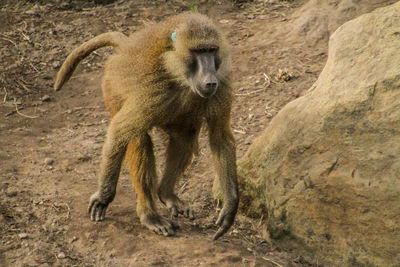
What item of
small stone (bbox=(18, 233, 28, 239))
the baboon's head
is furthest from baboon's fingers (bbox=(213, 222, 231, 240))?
small stone (bbox=(18, 233, 28, 239))

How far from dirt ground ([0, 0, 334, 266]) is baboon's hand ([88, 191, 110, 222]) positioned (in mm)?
73

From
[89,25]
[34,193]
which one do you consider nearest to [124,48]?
[34,193]

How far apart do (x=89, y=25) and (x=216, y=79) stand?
5208 mm

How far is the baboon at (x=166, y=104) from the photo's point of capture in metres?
4.16

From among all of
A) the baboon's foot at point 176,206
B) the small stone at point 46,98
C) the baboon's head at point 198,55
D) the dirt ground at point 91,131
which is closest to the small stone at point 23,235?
the dirt ground at point 91,131

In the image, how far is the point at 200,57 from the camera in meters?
4.12

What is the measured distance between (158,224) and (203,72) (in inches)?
59.9

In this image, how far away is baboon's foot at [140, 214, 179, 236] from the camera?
15.4 ft

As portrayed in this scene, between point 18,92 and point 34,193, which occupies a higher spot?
point 18,92

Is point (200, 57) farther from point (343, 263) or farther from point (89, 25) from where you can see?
point (89, 25)

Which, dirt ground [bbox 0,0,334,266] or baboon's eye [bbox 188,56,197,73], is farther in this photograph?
dirt ground [bbox 0,0,334,266]

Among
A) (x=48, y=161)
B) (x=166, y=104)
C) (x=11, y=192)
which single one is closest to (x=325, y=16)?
(x=166, y=104)

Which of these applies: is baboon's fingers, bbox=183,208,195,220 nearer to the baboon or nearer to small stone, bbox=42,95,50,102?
the baboon

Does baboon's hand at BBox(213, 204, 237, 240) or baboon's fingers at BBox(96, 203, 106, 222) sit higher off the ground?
baboon's fingers at BBox(96, 203, 106, 222)
